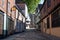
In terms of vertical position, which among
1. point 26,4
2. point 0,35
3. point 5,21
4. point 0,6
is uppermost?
point 26,4

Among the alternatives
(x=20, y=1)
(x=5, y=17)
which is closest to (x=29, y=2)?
(x=20, y=1)

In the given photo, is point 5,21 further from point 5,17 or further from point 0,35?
point 0,35

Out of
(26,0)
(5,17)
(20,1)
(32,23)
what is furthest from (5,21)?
(32,23)

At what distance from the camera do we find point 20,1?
196ft

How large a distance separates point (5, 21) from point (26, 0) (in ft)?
98.6

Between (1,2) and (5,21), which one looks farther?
(5,21)

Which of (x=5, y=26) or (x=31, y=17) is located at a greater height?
(x=31, y=17)

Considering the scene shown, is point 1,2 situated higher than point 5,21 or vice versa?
point 1,2

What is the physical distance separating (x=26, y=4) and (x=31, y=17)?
126ft

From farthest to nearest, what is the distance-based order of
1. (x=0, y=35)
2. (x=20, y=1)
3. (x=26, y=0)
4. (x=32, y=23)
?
(x=32, y=23), (x=20, y=1), (x=26, y=0), (x=0, y=35)

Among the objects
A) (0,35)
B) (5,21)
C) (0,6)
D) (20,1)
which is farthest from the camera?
(20,1)

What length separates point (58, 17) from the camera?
2025 cm

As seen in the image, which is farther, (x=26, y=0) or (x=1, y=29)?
(x=26, y=0)

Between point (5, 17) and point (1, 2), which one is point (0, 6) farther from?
point (5, 17)
